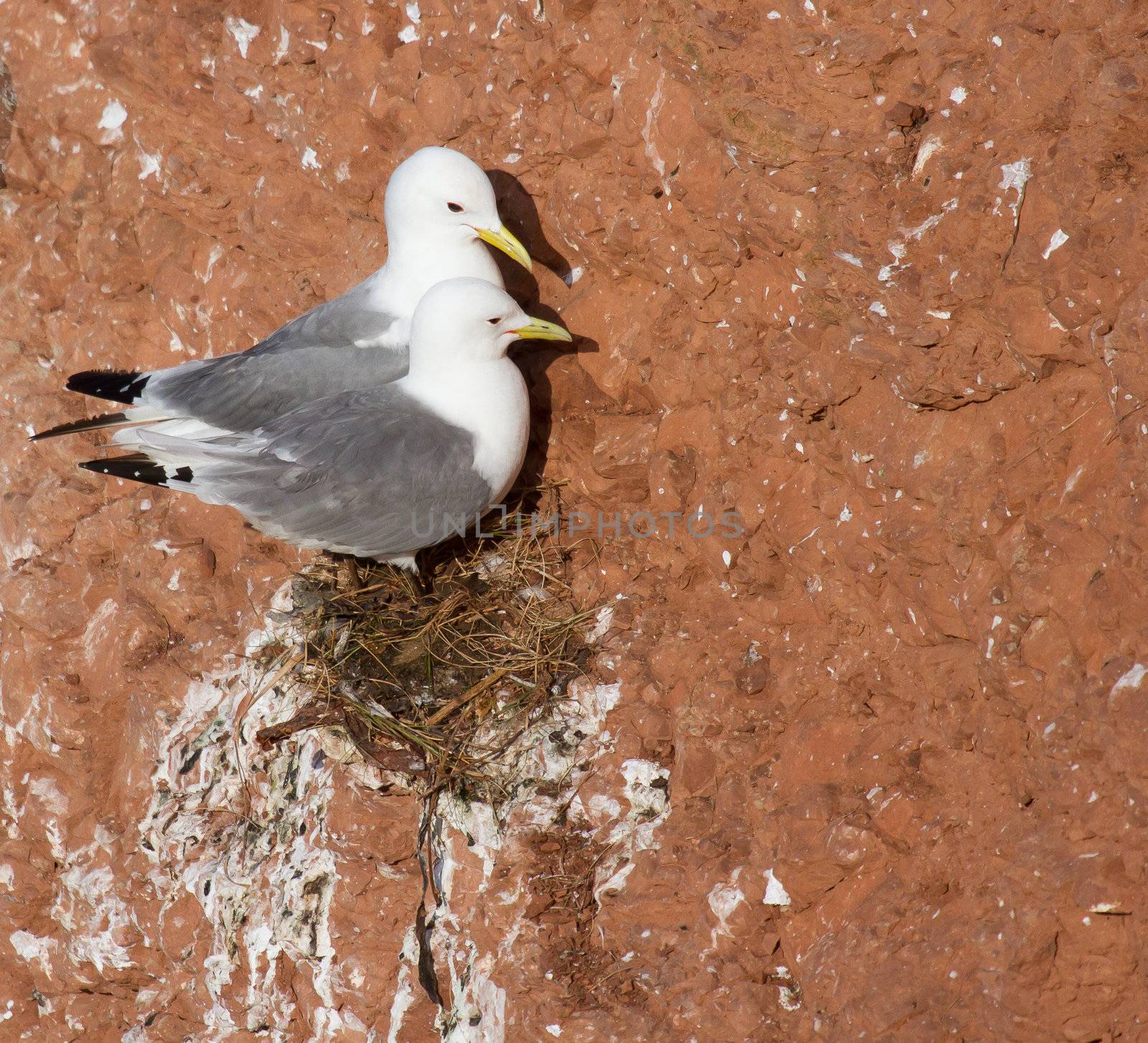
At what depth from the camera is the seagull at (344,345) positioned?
367 cm

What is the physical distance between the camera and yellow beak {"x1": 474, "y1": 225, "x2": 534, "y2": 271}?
139 inches

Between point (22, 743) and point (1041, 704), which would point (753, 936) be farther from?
point (22, 743)

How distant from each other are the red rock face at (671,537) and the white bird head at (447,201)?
172 millimetres

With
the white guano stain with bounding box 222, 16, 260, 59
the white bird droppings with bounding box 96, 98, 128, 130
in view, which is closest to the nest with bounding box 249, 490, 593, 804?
the white guano stain with bounding box 222, 16, 260, 59

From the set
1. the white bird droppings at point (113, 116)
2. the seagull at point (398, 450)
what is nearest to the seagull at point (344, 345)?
the seagull at point (398, 450)

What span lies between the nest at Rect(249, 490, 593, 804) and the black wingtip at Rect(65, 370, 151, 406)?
85cm

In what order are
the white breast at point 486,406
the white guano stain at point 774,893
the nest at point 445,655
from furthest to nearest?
the white breast at point 486,406 → the nest at point 445,655 → the white guano stain at point 774,893

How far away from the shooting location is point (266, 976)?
3605 millimetres

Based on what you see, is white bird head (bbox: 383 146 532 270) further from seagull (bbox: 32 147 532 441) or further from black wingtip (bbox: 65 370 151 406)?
black wingtip (bbox: 65 370 151 406)

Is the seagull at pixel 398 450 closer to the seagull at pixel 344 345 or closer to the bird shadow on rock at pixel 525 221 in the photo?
the seagull at pixel 344 345

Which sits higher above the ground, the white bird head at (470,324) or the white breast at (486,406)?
the white bird head at (470,324)

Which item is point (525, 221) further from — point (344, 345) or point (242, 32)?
point (242, 32)

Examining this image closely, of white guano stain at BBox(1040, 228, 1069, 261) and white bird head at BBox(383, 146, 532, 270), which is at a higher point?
white guano stain at BBox(1040, 228, 1069, 261)

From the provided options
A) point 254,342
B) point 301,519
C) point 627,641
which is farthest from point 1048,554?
point 254,342
